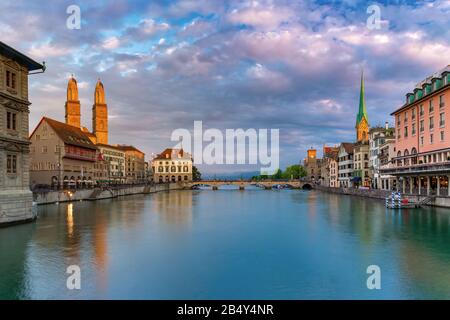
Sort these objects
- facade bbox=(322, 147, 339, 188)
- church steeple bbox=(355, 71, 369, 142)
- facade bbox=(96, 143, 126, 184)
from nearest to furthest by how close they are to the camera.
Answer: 1. facade bbox=(96, 143, 126, 184)
2. facade bbox=(322, 147, 339, 188)
3. church steeple bbox=(355, 71, 369, 142)

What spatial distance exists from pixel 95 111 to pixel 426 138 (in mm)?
143961

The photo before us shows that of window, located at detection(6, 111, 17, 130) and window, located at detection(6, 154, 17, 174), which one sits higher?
window, located at detection(6, 111, 17, 130)

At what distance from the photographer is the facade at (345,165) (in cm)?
11414

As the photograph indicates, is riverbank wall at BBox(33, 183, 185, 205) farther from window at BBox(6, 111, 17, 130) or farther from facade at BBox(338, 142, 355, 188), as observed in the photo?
facade at BBox(338, 142, 355, 188)

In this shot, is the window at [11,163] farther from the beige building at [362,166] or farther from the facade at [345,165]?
the facade at [345,165]

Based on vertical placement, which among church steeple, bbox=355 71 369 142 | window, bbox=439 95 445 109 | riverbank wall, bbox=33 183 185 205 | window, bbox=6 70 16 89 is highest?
church steeple, bbox=355 71 369 142

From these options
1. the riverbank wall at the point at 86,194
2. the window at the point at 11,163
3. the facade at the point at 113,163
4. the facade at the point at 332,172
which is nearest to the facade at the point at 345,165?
the facade at the point at 332,172

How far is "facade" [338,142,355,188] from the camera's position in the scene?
374ft

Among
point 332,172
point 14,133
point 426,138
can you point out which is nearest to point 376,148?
point 426,138

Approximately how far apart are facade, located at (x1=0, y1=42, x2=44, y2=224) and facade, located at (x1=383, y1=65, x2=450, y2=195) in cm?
4910

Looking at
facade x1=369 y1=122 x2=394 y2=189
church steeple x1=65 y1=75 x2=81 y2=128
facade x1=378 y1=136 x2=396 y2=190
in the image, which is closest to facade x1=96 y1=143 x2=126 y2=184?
church steeple x1=65 y1=75 x2=81 y2=128

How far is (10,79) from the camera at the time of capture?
105ft
